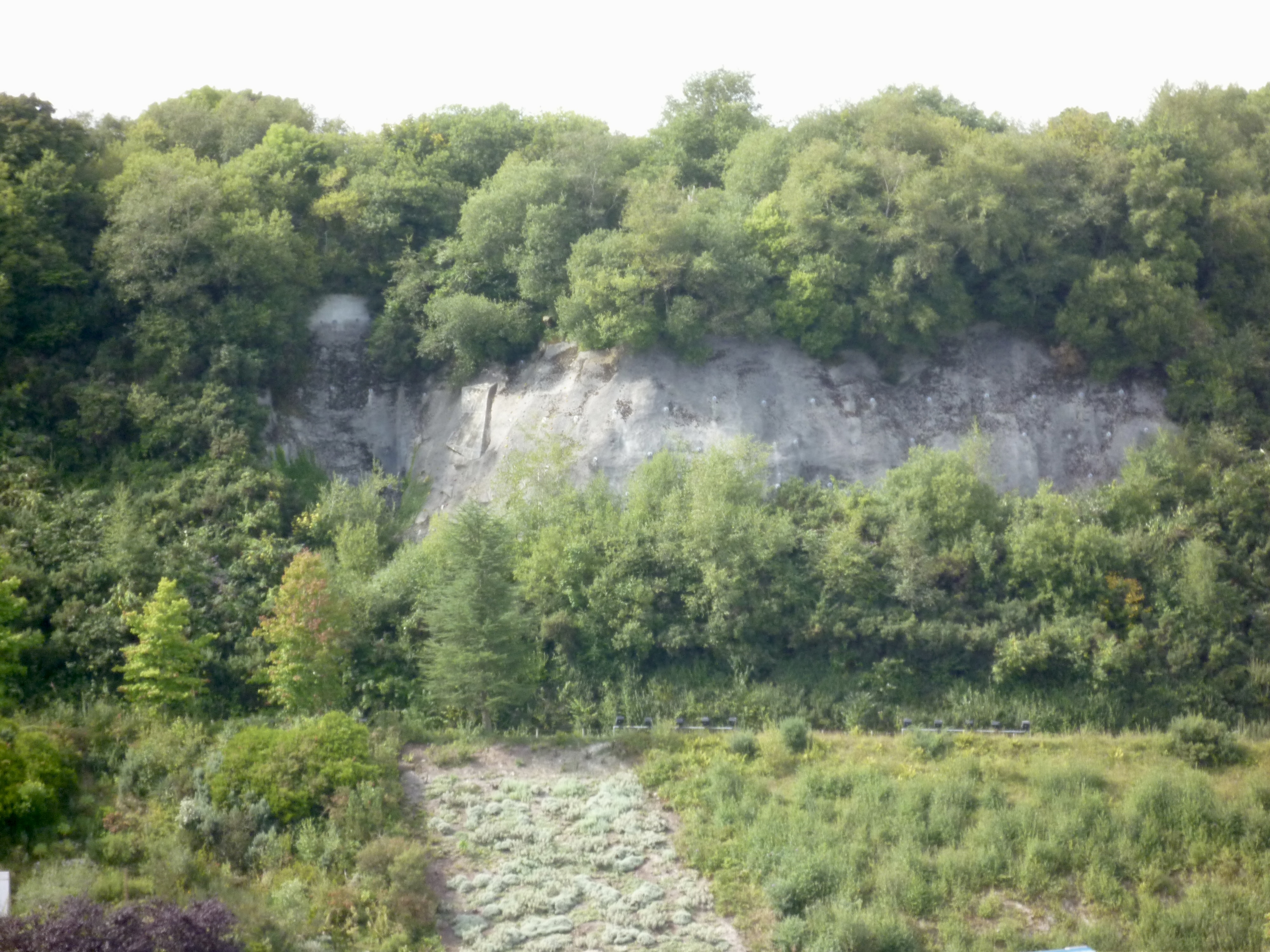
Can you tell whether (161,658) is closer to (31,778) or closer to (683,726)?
(31,778)

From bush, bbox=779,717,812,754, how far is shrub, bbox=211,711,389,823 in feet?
26.1

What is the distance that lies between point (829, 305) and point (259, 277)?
51.5 feet

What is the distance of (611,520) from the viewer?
30.2 m

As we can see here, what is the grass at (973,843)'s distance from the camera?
2030 centimetres

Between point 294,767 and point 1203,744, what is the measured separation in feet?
58.3

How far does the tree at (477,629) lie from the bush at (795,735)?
5.36 m

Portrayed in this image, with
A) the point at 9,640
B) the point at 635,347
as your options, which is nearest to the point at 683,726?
the point at 635,347

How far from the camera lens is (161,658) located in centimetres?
2484

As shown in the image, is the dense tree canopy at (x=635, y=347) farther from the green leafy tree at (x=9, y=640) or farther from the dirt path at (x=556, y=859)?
the dirt path at (x=556, y=859)

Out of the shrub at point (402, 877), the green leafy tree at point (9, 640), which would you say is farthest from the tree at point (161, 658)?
the shrub at point (402, 877)

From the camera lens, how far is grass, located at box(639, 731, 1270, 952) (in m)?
20.3

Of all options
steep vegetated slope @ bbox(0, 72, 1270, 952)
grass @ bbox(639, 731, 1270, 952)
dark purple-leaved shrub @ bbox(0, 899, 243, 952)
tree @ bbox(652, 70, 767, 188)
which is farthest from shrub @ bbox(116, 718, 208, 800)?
tree @ bbox(652, 70, 767, 188)

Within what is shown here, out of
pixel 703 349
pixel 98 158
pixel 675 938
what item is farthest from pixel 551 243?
pixel 675 938

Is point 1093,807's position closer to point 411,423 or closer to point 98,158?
point 411,423
